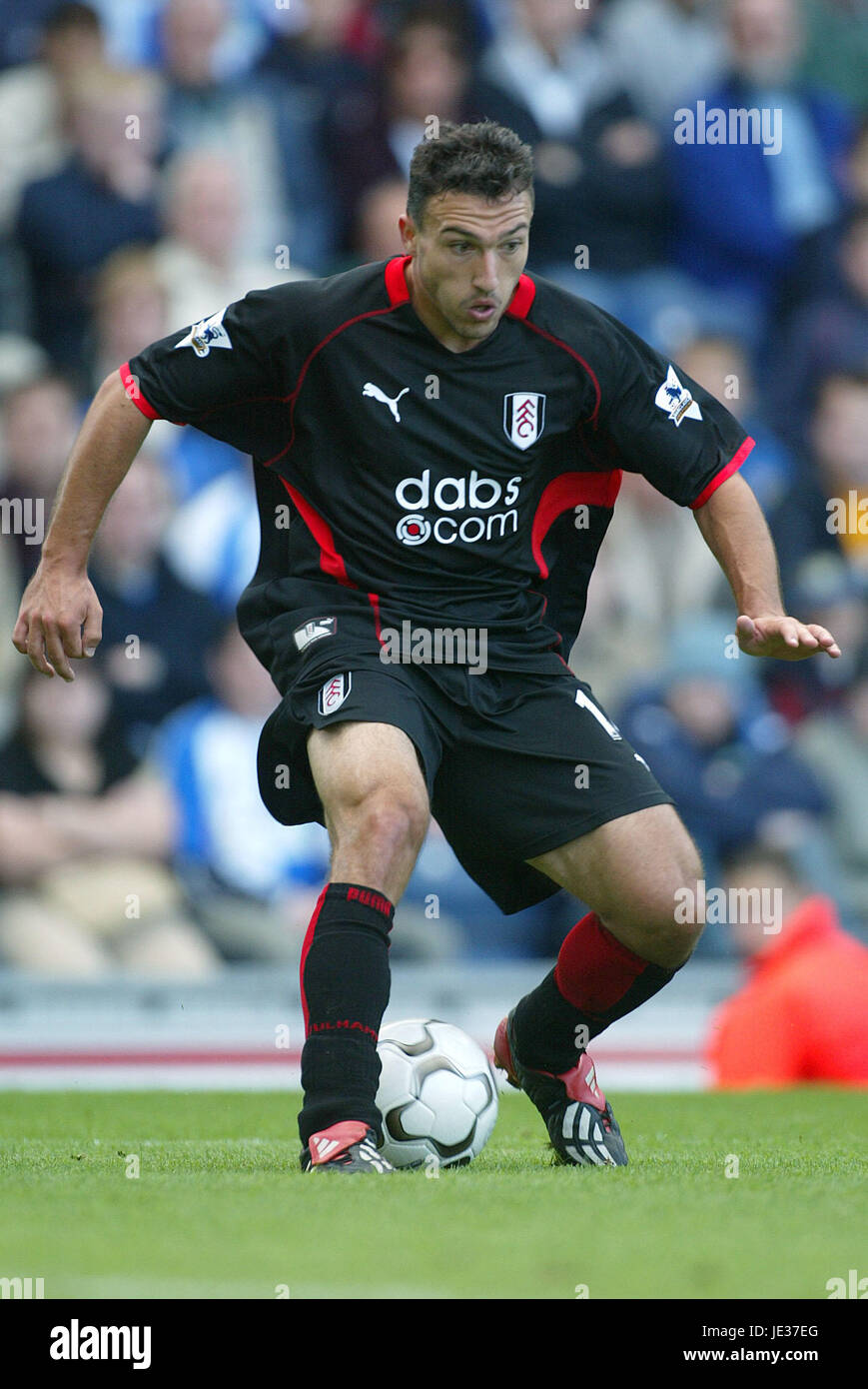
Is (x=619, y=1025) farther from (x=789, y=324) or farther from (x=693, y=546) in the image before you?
(x=789, y=324)

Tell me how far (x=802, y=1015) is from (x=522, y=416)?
10.9 feet

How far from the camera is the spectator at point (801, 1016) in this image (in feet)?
22.6

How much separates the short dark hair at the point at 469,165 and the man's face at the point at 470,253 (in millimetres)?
20

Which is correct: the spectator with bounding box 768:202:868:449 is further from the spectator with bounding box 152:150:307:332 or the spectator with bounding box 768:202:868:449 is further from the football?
the football

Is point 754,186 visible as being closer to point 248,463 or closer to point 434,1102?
point 248,463

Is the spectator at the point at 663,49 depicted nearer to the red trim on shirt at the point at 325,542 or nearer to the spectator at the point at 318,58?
the spectator at the point at 318,58

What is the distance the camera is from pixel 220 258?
980 cm

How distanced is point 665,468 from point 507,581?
0.43m

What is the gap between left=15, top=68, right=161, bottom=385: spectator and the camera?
9.66 metres

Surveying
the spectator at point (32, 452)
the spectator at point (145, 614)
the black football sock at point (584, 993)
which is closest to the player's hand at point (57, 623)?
the black football sock at point (584, 993)

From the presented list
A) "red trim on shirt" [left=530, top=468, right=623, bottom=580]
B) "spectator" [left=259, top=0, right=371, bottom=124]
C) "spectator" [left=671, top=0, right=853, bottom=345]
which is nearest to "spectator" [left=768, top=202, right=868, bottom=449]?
"spectator" [left=671, top=0, right=853, bottom=345]

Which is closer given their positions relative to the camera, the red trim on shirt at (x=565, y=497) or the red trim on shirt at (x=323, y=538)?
the red trim on shirt at (x=323, y=538)
